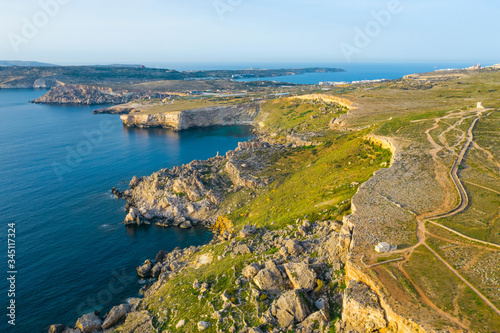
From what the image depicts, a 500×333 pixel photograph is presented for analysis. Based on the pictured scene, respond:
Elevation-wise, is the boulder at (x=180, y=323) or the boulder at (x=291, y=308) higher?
the boulder at (x=291, y=308)

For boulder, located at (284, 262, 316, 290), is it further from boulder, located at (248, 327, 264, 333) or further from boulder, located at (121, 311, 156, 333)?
boulder, located at (121, 311, 156, 333)

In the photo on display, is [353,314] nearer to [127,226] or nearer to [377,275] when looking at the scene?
[377,275]

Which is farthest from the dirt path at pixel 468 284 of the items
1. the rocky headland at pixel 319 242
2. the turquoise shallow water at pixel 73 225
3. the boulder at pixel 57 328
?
the boulder at pixel 57 328

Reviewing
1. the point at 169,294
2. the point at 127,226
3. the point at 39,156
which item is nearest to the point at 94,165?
the point at 39,156

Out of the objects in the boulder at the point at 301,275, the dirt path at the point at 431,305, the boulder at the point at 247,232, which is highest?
the dirt path at the point at 431,305

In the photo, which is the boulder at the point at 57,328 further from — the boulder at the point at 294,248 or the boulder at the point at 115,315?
the boulder at the point at 294,248

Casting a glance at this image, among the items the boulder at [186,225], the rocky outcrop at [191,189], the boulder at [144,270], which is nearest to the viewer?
the boulder at [144,270]
